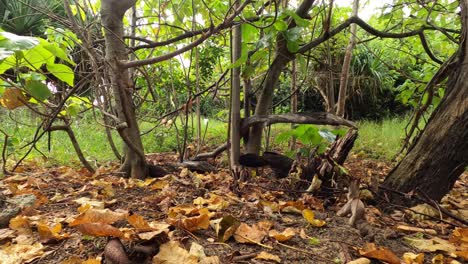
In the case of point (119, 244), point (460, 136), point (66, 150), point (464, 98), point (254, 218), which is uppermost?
point (464, 98)

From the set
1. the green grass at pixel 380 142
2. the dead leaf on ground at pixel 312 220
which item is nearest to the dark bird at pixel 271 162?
the dead leaf on ground at pixel 312 220

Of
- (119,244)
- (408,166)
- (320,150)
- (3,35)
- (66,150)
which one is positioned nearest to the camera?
(119,244)

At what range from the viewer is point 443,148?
4.66 ft

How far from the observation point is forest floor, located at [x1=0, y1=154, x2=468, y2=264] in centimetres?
87

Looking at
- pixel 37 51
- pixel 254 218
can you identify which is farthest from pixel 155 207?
pixel 37 51

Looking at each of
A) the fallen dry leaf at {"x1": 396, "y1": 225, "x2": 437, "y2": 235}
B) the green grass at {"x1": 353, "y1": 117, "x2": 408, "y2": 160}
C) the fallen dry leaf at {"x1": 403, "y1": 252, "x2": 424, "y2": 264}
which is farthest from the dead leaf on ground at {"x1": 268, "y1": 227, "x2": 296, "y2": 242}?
the green grass at {"x1": 353, "y1": 117, "x2": 408, "y2": 160}

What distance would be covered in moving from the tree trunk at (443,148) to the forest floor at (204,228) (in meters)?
0.14

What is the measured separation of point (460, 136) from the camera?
1.38 m

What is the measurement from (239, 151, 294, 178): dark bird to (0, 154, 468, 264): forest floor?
0.76ft

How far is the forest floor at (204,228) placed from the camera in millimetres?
871

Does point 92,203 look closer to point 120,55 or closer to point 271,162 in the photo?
point 120,55

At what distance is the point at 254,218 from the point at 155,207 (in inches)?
15.5

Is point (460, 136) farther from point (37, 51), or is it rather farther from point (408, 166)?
point (37, 51)

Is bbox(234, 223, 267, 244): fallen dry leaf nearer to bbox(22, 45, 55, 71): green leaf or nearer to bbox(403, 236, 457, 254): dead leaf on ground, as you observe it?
bbox(403, 236, 457, 254): dead leaf on ground
